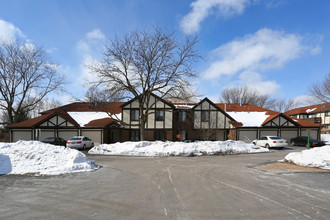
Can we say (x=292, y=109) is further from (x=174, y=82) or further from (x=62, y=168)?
(x=62, y=168)

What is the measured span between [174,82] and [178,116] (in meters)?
8.99

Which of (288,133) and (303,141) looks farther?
(288,133)

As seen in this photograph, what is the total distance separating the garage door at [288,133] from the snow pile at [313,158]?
1961 centimetres

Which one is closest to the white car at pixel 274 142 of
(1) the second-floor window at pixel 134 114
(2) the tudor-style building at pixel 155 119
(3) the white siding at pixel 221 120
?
(3) the white siding at pixel 221 120

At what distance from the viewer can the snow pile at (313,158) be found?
11.2m

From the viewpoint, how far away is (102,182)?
7.79 metres

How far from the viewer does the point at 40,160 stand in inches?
409

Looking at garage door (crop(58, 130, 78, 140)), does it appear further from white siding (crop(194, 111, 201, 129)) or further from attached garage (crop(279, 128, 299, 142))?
attached garage (crop(279, 128, 299, 142))

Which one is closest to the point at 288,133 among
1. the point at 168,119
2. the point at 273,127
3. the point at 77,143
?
the point at 273,127

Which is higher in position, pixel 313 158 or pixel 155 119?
pixel 155 119

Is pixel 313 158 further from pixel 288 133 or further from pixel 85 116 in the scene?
pixel 85 116

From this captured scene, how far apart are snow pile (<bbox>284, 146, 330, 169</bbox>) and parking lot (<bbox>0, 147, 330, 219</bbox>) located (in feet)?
8.43

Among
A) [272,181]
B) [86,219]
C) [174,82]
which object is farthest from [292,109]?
[86,219]

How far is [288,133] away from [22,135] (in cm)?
3593
